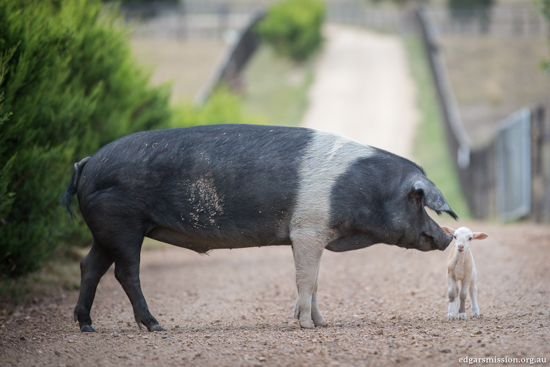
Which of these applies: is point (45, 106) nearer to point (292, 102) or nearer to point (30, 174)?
point (30, 174)

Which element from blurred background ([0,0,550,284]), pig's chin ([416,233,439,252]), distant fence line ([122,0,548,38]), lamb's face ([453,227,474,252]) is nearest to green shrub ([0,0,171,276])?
blurred background ([0,0,550,284])

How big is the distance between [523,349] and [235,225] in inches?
95.4

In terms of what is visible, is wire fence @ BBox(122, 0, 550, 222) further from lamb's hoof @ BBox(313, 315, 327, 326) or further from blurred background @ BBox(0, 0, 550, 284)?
lamb's hoof @ BBox(313, 315, 327, 326)

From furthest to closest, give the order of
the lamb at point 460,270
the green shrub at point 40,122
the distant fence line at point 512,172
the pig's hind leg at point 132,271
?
the distant fence line at point 512,172 → the green shrub at point 40,122 → the lamb at point 460,270 → the pig's hind leg at point 132,271

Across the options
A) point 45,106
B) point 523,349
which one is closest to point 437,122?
point 45,106

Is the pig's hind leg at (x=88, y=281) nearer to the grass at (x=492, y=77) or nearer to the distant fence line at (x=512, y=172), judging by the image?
the distant fence line at (x=512, y=172)

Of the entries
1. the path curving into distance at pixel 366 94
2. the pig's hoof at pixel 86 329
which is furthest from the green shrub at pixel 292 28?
the pig's hoof at pixel 86 329

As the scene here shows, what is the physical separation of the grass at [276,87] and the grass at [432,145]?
552 centimetres

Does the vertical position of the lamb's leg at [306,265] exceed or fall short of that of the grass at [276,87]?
it exceeds it

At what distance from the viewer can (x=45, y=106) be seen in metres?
7.68

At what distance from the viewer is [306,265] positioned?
17.9 feet

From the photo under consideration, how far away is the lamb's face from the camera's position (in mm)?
5637

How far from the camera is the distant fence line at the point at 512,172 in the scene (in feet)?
43.1

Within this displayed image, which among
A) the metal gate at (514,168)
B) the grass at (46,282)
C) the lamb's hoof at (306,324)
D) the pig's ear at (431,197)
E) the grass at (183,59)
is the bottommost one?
the grass at (183,59)
